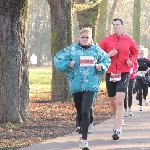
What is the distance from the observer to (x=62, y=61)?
848cm

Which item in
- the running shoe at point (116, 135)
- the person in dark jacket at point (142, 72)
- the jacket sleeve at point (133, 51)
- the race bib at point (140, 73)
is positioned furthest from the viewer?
the race bib at point (140, 73)

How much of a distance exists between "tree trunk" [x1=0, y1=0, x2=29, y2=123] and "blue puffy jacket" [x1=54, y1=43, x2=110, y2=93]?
105 inches

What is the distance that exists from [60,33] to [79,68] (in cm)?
911

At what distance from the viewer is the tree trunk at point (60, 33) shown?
1728cm

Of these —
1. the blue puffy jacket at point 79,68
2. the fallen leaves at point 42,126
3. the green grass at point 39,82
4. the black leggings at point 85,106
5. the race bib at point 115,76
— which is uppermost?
the blue puffy jacket at point 79,68

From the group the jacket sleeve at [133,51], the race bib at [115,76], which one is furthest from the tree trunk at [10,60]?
the jacket sleeve at [133,51]

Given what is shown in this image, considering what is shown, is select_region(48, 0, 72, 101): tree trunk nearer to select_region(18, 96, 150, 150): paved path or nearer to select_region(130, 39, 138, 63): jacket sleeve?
select_region(18, 96, 150, 150): paved path

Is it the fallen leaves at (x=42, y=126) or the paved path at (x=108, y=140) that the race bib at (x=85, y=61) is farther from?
the fallen leaves at (x=42, y=126)

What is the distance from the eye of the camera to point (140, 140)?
30.4 ft

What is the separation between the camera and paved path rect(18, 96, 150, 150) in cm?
842

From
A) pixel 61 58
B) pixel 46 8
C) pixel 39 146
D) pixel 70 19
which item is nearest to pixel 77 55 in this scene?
pixel 61 58

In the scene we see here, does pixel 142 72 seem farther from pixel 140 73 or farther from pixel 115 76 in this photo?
pixel 115 76

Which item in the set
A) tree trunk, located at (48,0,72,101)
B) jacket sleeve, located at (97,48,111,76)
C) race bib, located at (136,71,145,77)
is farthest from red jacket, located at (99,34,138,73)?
tree trunk, located at (48,0,72,101)

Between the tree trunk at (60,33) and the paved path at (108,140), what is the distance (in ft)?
19.8
